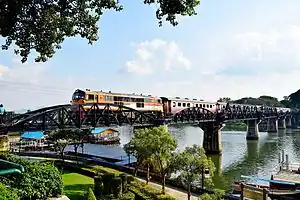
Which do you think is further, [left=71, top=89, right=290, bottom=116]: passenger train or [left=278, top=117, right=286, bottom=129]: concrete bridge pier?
[left=278, top=117, right=286, bottom=129]: concrete bridge pier

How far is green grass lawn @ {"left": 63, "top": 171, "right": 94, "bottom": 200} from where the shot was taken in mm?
Result: 27053

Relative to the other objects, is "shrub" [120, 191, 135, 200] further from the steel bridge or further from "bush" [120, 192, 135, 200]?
the steel bridge

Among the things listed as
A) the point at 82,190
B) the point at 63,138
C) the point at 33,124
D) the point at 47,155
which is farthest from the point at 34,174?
the point at 47,155

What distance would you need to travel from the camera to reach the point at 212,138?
72.5m

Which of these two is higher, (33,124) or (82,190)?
(33,124)

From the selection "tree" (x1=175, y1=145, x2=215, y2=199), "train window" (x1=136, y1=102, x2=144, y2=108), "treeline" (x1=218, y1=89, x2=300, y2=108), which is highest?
"treeline" (x1=218, y1=89, x2=300, y2=108)

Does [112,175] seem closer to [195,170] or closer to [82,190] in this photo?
[82,190]

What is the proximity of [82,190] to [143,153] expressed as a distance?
6.85m

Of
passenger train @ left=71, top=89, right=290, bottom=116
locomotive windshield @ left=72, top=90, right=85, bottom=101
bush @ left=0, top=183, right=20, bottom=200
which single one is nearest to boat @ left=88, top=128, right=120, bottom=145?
passenger train @ left=71, top=89, right=290, bottom=116

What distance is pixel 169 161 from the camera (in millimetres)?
30734

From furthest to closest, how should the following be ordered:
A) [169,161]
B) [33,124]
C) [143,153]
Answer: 1. [33,124]
2. [143,153]
3. [169,161]

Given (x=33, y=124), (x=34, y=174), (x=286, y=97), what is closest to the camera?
(x=34, y=174)

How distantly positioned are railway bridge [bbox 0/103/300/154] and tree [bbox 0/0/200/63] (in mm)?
22309

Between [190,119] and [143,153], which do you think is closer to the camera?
[143,153]
